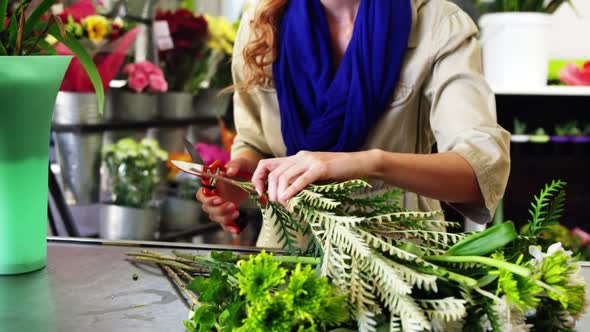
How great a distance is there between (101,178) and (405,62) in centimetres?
123

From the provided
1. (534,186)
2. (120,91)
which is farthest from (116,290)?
(534,186)

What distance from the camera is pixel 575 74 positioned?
266 cm

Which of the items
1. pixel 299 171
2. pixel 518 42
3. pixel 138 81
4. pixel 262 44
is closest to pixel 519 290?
pixel 299 171

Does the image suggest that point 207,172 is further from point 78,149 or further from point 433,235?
point 78,149

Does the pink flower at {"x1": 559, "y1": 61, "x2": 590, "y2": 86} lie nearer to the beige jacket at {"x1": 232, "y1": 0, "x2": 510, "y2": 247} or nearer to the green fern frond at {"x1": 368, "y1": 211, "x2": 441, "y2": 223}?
the beige jacket at {"x1": 232, "y1": 0, "x2": 510, "y2": 247}

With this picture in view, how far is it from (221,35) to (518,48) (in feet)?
3.41

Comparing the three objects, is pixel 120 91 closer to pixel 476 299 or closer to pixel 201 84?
pixel 201 84

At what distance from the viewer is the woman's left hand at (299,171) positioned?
2.93 feet

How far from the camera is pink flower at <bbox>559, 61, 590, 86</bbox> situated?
263 centimetres

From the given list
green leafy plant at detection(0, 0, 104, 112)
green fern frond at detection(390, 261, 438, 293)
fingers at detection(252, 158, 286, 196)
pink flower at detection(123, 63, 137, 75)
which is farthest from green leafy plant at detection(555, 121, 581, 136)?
green fern frond at detection(390, 261, 438, 293)

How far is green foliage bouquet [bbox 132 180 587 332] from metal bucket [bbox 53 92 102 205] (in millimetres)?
1561

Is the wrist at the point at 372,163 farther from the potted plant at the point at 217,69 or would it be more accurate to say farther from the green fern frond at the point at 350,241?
the potted plant at the point at 217,69

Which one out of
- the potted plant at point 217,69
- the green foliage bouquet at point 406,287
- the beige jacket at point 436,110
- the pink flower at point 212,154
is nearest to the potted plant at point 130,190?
the pink flower at point 212,154

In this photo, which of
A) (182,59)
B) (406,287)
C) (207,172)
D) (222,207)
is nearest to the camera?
(406,287)
